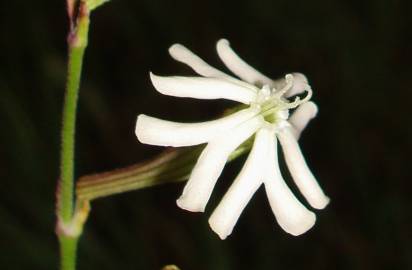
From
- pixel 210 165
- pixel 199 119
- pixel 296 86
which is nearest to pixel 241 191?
pixel 210 165

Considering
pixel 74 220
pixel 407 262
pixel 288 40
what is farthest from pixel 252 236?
pixel 74 220

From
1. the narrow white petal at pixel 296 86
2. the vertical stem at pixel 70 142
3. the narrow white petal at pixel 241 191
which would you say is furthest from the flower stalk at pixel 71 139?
the narrow white petal at pixel 296 86

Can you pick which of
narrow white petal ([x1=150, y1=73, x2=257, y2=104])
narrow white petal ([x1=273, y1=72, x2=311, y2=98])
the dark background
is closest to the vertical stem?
narrow white petal ([x1=150, y1=73, x2=257, y2=104])

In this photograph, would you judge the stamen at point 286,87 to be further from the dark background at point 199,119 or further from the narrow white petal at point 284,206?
the dark background at point 199,119

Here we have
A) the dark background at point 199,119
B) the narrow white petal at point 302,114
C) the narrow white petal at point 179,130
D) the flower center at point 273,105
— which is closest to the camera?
the narrow white petal at point 179,130

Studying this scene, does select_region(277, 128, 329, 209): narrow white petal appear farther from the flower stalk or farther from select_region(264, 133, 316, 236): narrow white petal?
the flower stalk
